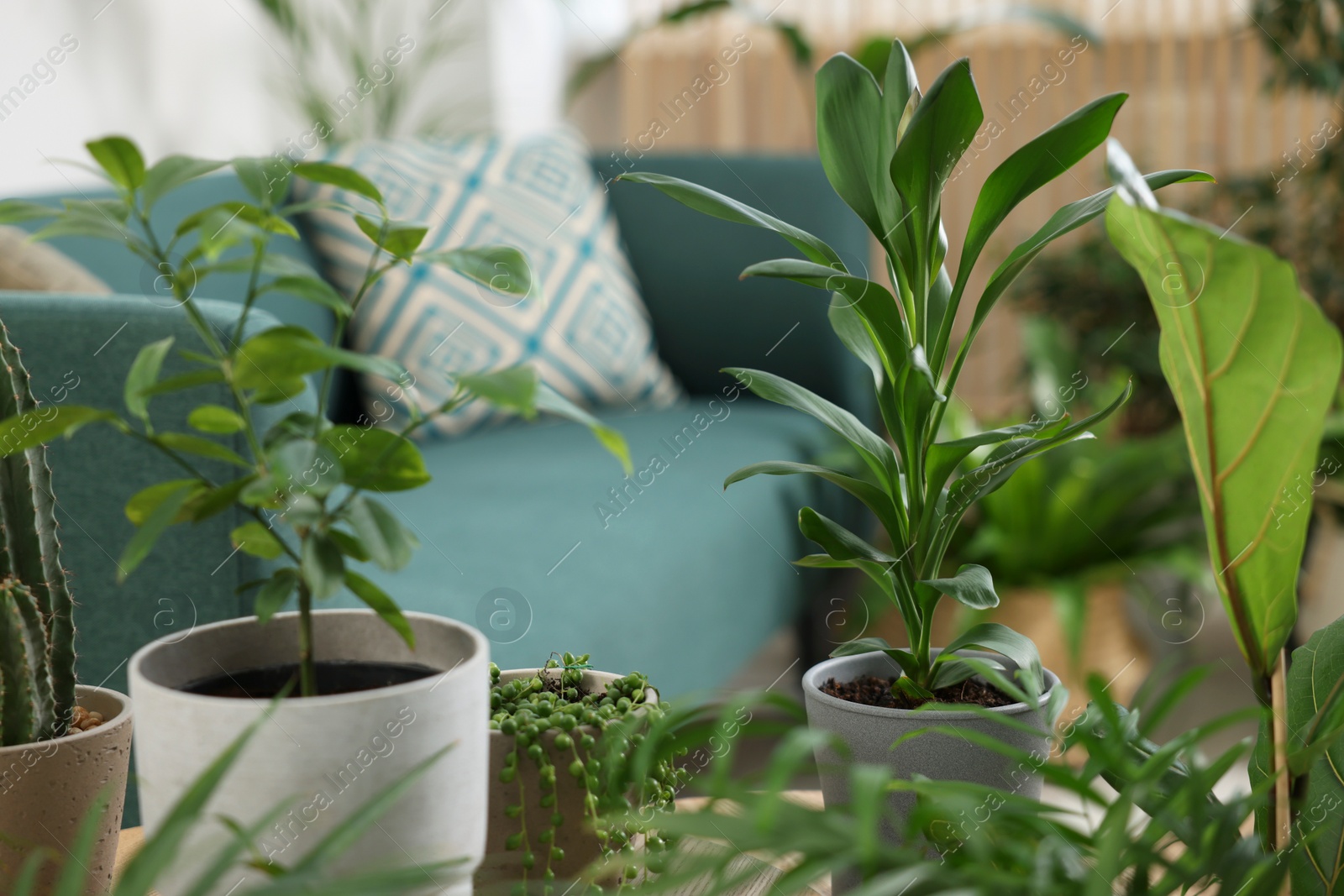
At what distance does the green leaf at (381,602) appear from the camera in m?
0.49

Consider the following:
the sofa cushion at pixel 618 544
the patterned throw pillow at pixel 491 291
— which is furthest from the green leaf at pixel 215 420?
the patterned throw pillow at pixel 491 291

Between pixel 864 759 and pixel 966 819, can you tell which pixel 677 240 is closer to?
pixel 864 759

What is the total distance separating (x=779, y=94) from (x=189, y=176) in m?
3.20

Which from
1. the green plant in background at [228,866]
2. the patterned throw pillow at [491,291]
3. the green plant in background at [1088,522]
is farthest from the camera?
the green plant in background at [1088,522]

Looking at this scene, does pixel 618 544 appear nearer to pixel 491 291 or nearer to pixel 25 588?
pixel 491 291

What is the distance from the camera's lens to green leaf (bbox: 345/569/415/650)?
1.60 ft

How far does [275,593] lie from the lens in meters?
0.48

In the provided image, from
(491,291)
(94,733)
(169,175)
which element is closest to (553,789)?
(94,733)

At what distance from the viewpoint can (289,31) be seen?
225cm

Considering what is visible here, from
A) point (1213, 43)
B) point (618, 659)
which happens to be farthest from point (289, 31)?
point (1213, 43)

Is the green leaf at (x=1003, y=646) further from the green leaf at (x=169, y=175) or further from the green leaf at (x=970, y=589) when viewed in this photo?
the green leaf at (x=169, y=175)

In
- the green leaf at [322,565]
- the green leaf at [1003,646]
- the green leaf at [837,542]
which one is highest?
the green leaf at [322,565]

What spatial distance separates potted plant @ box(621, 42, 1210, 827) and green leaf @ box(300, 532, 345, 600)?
0.18 metres

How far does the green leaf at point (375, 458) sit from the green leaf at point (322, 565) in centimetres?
3
